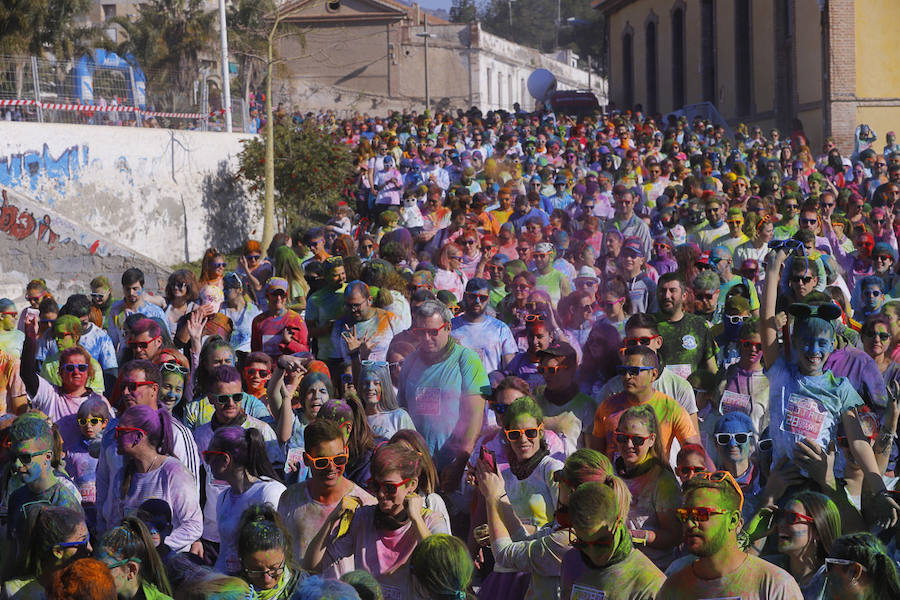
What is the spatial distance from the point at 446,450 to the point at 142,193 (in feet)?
53.5

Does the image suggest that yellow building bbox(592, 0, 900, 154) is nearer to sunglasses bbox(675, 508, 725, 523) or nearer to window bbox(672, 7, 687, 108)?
window bbox(672, 7, 687, 108)

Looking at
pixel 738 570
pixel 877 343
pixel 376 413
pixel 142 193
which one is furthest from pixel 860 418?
pixel 142 193

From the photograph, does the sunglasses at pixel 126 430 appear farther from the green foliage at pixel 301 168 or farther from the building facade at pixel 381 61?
the building facade at pixel 381 61

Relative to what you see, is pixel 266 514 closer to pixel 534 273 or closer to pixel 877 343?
pixel 877 343

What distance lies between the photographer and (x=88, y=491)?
6996mm

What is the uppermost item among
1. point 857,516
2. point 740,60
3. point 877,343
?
point 740,60

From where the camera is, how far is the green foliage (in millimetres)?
24547

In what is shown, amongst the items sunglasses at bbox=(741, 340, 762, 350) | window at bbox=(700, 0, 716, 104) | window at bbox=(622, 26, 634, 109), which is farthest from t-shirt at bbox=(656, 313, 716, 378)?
window at bbox=(622, 26, 634, 109)

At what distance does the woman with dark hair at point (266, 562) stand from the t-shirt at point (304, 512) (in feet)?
2.68

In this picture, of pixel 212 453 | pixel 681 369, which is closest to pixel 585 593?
pixel 212 453

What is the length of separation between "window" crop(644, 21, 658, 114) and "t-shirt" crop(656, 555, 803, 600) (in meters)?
43.4

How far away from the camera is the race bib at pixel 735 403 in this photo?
7156 mm

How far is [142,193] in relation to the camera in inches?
887

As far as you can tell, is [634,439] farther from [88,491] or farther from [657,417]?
[88,491]
